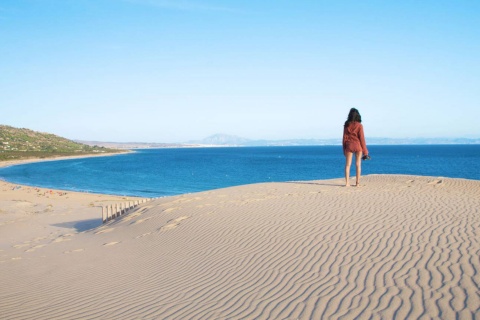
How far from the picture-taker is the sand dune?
527cm

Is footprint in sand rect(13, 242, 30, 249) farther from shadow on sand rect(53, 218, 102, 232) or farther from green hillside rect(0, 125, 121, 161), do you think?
green hillside rect(0, 125, 121, 161)

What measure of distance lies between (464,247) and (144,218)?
921cm

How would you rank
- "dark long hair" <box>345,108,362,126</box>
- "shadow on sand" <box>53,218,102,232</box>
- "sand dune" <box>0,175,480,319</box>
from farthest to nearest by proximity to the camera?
"shadow on sand" <box>53,218,102,232</box>
"dark long hair" <box>345,108,362,126</box>
"sand dune" <box>0,175,480,319</box>

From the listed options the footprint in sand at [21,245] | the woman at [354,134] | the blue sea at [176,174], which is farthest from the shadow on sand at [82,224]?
the blue sea at [176,174]

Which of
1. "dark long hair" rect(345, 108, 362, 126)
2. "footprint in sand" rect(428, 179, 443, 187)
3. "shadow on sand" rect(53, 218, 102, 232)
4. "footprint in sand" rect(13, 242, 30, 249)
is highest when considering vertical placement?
"dark long hair" rect(345, 108, 362, 126)

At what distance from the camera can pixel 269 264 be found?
7016mm

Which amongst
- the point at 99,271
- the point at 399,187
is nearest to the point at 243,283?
the point at 99,271

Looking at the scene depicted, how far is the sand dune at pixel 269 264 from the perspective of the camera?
208 inches

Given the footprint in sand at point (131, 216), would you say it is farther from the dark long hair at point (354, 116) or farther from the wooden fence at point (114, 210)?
the dark long hair at point (354, 116)

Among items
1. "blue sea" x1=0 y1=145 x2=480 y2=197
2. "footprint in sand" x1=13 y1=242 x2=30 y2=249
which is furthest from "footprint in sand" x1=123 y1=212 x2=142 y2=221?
"blue sea" x1=0 y1=145 x2=480 y2=197

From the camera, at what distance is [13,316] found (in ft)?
20.1

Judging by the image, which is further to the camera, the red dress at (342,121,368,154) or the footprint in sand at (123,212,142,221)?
the red dress at (342,121,368,154)

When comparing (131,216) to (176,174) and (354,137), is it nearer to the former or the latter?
(354,137)

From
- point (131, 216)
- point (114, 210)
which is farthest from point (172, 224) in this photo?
point (114, 210)
